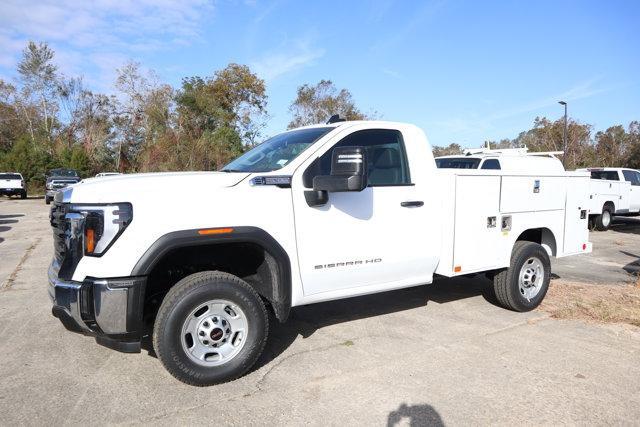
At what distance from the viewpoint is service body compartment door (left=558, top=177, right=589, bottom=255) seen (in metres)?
5.83

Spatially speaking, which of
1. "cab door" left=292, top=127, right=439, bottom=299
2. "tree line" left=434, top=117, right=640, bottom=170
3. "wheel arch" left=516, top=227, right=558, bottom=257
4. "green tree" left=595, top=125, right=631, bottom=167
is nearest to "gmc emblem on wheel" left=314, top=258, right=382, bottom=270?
"cab door" left=292, top=127, right=439, bottom=299

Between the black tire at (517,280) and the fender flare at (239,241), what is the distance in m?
2.81

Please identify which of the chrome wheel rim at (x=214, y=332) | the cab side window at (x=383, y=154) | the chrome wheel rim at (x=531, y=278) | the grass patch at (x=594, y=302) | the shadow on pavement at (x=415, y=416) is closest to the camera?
the shadow on pavement at (x=415, y=416)

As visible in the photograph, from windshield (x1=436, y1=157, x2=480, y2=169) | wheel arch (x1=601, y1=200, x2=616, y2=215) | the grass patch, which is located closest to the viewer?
the grass patch

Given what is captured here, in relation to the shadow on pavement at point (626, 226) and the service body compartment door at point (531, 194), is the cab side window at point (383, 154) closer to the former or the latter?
the service body compartment door at point (531, 194)

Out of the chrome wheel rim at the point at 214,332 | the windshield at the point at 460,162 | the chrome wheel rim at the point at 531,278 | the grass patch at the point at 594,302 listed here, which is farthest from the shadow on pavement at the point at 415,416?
the windshield at the point at 460,162

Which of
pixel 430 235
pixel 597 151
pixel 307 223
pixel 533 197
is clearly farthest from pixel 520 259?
pixel 597 151

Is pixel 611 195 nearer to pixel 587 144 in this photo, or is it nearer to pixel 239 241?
pixel 239 241

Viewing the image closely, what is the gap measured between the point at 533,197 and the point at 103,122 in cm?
5486

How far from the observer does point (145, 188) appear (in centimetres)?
337

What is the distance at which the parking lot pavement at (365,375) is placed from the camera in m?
3.27

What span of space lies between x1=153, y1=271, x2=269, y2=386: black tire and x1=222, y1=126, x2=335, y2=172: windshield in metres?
1.07

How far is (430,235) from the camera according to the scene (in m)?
4.68

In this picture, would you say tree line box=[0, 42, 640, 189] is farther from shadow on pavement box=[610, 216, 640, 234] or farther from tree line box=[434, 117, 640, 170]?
shadow on pavement box=[610, 216, 640, 234]
